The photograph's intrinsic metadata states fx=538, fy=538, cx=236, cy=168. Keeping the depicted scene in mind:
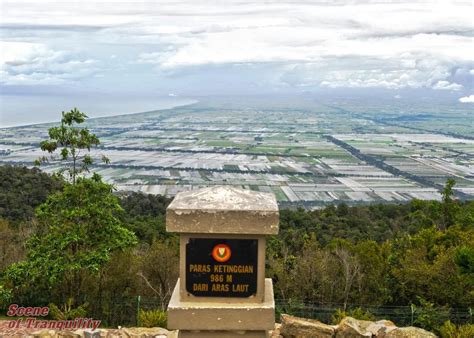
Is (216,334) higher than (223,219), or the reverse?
(223,219)

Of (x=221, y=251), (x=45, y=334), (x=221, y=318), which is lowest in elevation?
(x=45, y=334)

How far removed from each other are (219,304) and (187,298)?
1.38 ft

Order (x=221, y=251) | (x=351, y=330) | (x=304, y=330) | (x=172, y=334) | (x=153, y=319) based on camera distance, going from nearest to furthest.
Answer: (x=221, y=251) → (x=351, y=330) → (x=304, y=330) → (x=172, y=334) → (x=153, y=319)

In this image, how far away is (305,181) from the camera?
71.2 metres

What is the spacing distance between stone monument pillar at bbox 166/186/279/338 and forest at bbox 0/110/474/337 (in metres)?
5.89

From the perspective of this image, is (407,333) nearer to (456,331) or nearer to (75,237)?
(456,331)

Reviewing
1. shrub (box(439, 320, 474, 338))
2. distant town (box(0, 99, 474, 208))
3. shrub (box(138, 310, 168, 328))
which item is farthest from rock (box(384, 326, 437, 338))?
distant town (box(0, 99, 474, 208))

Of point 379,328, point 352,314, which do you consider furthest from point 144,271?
point 379,328

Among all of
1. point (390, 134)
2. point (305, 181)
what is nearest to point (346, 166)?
point (305, 181)

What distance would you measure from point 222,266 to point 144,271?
9798 mm

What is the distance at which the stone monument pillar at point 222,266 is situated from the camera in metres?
6.67

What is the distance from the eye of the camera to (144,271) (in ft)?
52.8

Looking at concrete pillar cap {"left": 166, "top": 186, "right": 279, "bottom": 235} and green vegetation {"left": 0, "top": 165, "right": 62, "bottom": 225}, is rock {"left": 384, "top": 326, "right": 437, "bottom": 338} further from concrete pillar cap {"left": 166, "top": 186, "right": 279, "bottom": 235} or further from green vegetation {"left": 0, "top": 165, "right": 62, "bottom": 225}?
green vegetation {"left": 0, "top": 165, "right": 62, "bottom": 225}

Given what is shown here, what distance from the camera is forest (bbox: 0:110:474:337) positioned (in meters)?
12.9
